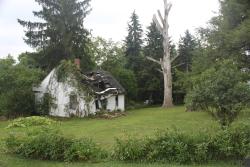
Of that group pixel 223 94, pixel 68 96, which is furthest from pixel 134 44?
pixel 223 94

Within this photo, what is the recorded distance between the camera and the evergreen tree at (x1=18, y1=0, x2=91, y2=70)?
137ft

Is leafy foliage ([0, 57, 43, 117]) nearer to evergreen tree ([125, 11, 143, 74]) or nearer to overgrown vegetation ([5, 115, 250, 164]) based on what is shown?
evergreen tree ([125, 11, 143, 74])

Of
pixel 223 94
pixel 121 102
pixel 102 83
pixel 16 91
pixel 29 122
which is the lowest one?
pixel 29 122

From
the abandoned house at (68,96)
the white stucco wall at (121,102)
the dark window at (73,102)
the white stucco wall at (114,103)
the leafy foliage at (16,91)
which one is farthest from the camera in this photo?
the white stucco wall at (121,102)

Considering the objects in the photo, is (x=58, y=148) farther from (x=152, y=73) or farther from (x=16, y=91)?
(x=152, y=73)

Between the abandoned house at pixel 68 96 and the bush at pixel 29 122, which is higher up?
the abandoned house at pixel 68 96

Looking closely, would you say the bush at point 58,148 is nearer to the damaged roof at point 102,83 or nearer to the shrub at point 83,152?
the shrub at point 83,152

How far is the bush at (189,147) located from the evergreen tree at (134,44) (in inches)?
1574

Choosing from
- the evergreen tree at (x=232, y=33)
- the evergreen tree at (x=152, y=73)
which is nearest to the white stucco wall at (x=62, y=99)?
the evergreen tree at (x=232, y=33)

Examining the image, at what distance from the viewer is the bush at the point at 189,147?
33.8 ft

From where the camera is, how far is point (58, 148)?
11.1 m

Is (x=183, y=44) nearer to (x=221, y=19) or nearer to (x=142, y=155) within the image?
(x=221, y=19)

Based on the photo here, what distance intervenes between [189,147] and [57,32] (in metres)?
33.4

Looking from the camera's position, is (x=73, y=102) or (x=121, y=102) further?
(x=121, y=102)
